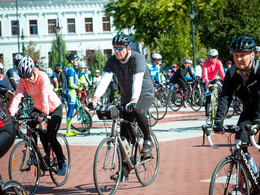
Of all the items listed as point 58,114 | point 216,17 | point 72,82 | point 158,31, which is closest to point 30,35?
point 158,31

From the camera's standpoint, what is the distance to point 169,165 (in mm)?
7449

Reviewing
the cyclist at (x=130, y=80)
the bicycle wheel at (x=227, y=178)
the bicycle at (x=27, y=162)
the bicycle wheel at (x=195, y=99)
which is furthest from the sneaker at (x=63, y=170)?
the bicycle wheel at (x=195, y=99)

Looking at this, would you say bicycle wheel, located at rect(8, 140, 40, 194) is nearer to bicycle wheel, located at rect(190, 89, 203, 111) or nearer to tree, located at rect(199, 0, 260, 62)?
bicycle wheel, located at rect(190, 89, 203, 111)

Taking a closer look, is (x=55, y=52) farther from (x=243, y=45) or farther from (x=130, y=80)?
(x=243, y=45)

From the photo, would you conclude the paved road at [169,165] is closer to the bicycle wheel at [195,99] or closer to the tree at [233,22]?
the bicycle wheel at [195,99]

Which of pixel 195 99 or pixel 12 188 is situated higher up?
pixel 12 188

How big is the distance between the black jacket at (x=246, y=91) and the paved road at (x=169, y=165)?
151 cm

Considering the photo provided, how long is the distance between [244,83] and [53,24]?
5852cm

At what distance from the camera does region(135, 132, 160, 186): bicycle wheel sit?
6071 mm

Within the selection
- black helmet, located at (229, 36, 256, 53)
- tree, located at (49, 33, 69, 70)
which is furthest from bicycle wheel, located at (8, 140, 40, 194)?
tree, located at (49, 33, 69, 70)

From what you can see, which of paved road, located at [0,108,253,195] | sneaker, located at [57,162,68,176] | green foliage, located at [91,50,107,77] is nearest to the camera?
paved road, located at [0,108,253,195]

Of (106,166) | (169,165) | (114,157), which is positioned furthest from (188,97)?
(106,166)

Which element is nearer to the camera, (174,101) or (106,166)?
(106,166)

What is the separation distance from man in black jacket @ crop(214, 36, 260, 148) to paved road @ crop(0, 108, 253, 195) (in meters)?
1.52
